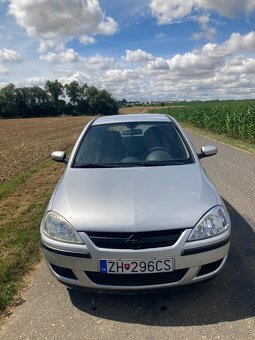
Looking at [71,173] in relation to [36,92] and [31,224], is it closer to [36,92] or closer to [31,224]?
[31,224]

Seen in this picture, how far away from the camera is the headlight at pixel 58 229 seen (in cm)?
269

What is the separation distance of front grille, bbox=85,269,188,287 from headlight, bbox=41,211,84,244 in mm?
353

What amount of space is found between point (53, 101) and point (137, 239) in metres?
83.4

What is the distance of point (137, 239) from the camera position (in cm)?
256

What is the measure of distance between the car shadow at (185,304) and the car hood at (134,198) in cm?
65

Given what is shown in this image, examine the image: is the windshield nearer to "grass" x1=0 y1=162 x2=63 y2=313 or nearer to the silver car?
the silver car

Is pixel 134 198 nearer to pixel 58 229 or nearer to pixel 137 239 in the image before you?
pixel 137 239

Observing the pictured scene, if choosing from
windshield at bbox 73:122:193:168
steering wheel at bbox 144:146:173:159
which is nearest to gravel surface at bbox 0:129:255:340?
windshield at bbox 73:122:193:168

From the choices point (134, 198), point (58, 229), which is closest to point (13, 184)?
point (58, 229)

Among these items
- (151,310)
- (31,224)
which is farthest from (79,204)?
(31,224)

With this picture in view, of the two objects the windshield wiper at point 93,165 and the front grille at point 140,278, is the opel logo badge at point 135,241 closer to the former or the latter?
the front grille at point 140,278

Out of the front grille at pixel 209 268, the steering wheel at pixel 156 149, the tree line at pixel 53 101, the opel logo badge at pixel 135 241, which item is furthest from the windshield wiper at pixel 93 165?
the tree line at pixel 53 101

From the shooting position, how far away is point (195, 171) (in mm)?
3551

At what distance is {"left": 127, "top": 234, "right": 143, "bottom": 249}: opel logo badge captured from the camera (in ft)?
8.40
